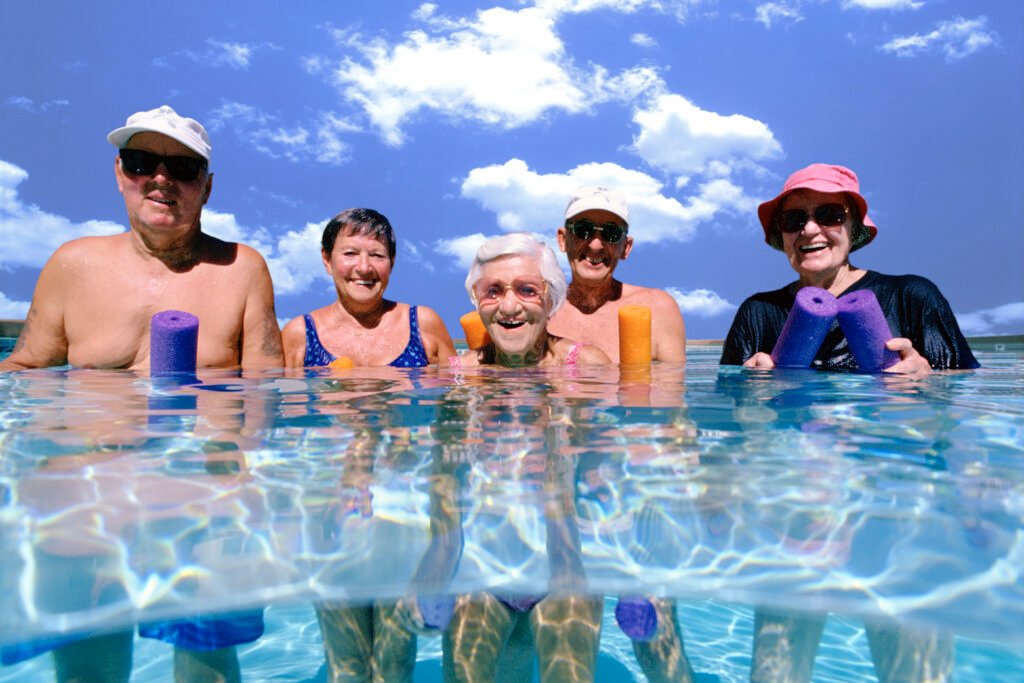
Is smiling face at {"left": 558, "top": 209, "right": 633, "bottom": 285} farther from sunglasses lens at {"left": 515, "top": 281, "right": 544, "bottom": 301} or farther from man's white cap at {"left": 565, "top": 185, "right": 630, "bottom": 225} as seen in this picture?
sunglasses lens at {"left": 515, "top": 281, "right": 544, "bottom": 301}

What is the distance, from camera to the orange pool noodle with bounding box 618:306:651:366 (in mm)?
4895

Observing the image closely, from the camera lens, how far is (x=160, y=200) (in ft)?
15.5

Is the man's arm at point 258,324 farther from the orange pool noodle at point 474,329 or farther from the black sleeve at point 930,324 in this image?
the black sleeve at point 930,324

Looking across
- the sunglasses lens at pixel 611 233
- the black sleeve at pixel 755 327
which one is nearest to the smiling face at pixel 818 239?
the black sleeve at pixel 755 327

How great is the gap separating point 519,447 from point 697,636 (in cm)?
197

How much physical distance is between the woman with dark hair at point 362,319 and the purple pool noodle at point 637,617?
3101mm

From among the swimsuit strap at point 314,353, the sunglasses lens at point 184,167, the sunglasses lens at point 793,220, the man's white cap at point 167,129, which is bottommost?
the swimsuit strap at point 314,353

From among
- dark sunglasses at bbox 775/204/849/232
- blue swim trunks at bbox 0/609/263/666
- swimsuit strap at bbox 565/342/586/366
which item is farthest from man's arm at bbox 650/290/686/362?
blue swim trunks at bbox 0/609/263/666

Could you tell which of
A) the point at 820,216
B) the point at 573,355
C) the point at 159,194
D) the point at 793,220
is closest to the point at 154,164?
the point at 159,194

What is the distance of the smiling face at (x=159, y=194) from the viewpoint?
4629 mm

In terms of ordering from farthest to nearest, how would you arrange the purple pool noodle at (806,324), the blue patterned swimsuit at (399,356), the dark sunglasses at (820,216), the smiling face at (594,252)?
the smiling face at (594,252)
the blue patterned swimsuit at (399,356)
the dark sunglasses at (820,216)
the purple pool noodle at (806,324)

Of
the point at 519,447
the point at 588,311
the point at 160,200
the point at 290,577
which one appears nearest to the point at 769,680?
the point at 519,447

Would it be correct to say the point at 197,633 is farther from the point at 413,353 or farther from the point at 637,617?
the point at 413,353

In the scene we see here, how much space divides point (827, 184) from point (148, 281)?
175 inches
